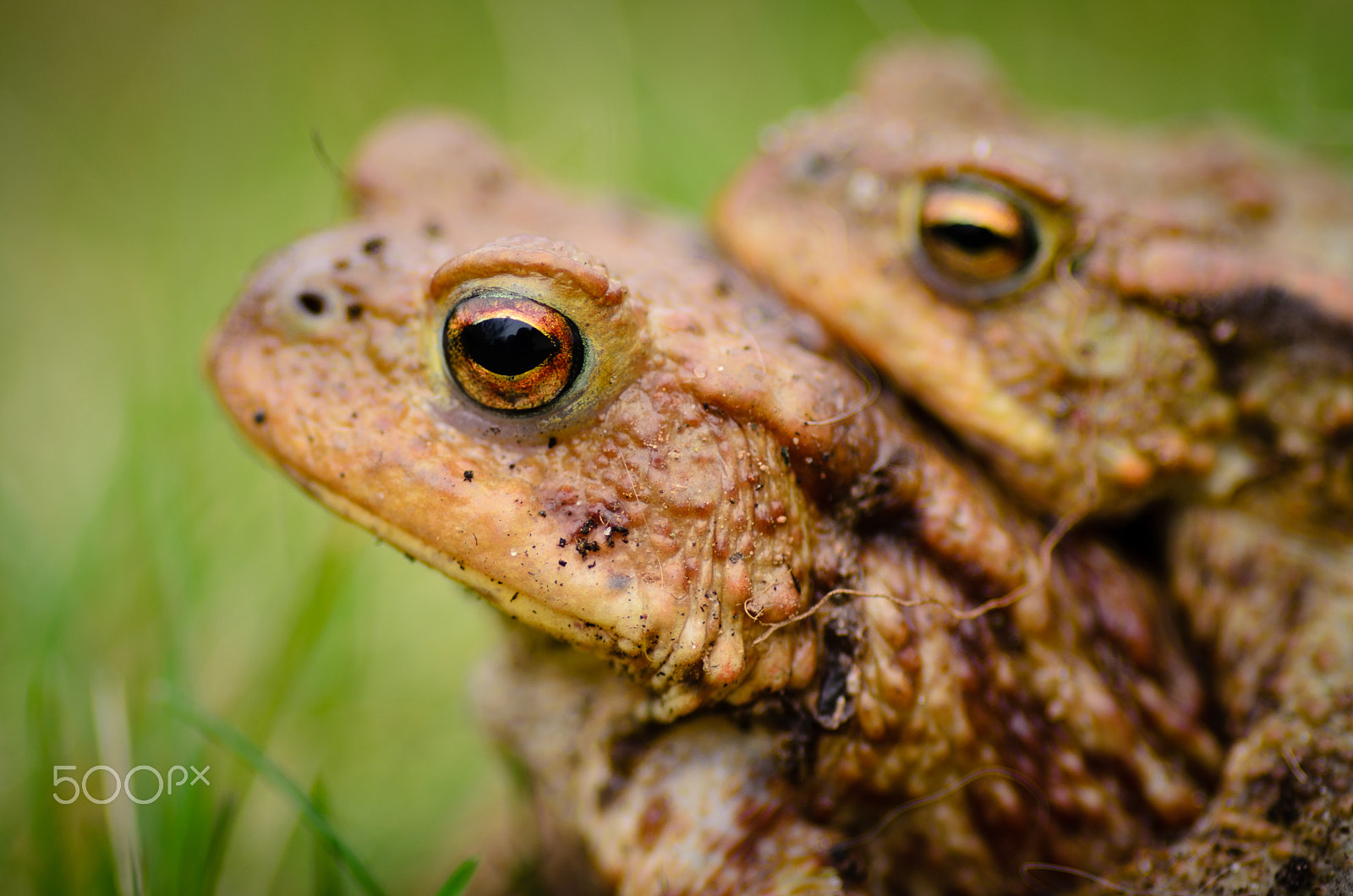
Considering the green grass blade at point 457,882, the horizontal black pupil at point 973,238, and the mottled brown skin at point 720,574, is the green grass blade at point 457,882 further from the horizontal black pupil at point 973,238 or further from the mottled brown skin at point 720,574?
the horizontal black pupil at point 973,238

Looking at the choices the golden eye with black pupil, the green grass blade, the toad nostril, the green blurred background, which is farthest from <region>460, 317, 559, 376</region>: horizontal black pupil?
the green blurred background

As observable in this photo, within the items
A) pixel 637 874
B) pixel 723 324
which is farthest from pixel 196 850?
pixel 723 324

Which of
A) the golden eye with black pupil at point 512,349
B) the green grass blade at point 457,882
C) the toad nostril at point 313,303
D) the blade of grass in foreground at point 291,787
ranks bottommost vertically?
the green grass blade at point 457,882

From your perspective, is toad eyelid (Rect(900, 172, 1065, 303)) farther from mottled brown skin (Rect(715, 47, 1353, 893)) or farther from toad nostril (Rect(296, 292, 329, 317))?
toad nostril (Rect(296, 292, 329, 317))

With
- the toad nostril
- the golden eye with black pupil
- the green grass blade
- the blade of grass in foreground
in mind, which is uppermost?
the toad nostril

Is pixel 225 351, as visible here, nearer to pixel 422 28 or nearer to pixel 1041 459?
pixel 1041 459

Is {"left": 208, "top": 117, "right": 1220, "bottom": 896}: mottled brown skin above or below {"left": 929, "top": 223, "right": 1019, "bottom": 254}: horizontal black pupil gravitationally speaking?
below

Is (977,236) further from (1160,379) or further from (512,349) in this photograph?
(512,349)

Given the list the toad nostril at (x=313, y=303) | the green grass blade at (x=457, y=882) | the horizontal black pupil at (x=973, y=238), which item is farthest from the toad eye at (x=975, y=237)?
the green grass blade at (x=457, y=882)
